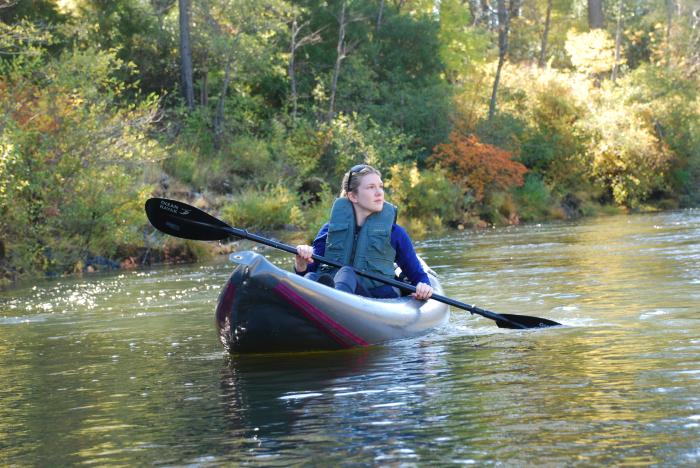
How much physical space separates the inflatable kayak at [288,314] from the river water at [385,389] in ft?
0.39

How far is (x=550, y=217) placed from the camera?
29531 mm

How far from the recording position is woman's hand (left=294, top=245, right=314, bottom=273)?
7.69 metres

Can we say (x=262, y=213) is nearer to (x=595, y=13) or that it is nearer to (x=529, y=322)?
(x=529, y=322)

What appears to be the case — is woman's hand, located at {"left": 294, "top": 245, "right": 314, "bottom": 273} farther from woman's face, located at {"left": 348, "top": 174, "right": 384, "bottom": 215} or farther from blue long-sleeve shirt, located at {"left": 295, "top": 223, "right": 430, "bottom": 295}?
woman's face, located at {"left": 348, "top": 174, "right": 384, "bottom": 215}

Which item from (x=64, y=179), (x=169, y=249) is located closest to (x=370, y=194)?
(x=64, y=179)

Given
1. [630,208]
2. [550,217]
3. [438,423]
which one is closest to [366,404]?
[438,423]

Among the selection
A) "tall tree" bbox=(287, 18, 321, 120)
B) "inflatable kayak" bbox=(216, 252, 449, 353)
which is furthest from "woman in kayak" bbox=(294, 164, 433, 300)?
"tall tree" bbox=(287, 18, 321, 120)

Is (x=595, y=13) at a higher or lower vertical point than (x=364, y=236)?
higher

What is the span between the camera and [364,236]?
8.00 metres

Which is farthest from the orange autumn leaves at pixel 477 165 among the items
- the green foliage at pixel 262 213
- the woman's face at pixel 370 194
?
the woman's face at pixel 370 194

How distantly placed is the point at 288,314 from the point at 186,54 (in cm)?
2004

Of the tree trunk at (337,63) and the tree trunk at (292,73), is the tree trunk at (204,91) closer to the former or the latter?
the tree trunk at (292,73)

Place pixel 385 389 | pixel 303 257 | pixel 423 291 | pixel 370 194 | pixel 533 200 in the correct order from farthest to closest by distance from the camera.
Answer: pixel 533 200, pixel 423 291, pixel 370 194, pixel 303 257, pixel 385 389

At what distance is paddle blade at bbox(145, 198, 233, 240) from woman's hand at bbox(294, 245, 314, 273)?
2.86 feet
